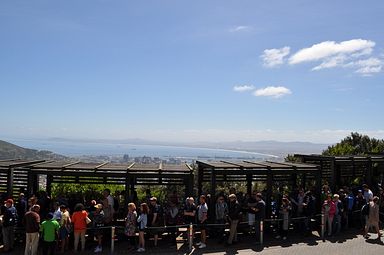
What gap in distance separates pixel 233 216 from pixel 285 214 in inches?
87.3

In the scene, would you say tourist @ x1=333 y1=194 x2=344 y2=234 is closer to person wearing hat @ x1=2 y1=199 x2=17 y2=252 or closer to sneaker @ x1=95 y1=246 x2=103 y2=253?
sneaker @ x1=95 y1=246 x2=103 y2=253

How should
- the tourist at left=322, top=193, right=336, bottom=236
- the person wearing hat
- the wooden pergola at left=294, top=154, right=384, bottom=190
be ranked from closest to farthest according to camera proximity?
the person wearing hat, the tourist at left=322, top=193, right=336, bottom=236, the wooden pergola at left=294, top=154, right=384, bottom=190

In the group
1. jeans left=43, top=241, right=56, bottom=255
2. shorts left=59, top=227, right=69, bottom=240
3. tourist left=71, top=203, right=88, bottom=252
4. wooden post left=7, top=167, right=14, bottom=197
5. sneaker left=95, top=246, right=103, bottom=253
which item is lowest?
sneaker left=95, top=246, right=103, bottom=253

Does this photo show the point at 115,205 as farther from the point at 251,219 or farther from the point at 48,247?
the point at 251,219

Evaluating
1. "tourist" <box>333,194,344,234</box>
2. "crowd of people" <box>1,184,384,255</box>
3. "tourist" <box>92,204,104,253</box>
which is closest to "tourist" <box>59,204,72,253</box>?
"crowd of people" <box>1,184,384,255</box>

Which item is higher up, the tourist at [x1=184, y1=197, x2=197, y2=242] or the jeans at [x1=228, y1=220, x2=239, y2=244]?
the tourist at [x1=184, y1=197, x2=197, y2=242]

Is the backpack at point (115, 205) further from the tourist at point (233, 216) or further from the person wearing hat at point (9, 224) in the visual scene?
the tourist at point (233, 216)

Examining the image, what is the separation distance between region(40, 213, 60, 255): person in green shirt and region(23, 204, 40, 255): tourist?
8.0 inches

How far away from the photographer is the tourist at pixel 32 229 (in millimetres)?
11812

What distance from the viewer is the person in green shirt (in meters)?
11.8

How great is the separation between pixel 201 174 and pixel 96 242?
556 cm

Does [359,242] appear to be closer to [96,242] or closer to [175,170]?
[175,170]

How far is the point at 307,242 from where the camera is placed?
13984mm

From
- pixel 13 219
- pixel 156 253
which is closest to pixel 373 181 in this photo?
pixel 156 253
